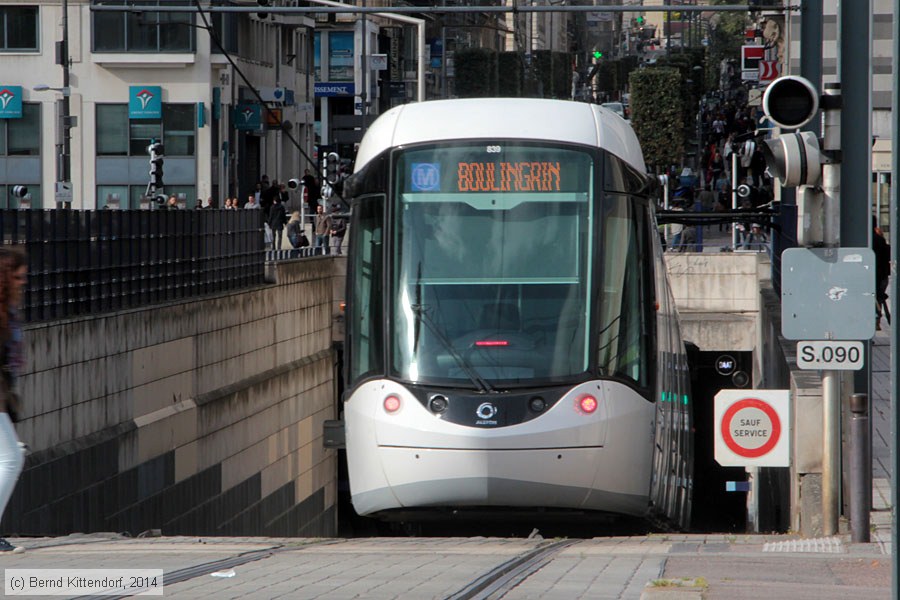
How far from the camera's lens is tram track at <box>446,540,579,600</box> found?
8617mm

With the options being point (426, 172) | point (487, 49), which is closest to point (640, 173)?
point (426, 172)

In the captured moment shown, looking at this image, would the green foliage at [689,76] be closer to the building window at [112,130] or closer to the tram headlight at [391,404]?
the building window at [112,130]

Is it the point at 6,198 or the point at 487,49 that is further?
the point at 487,49

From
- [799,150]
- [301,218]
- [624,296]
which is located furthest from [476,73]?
[799,150]

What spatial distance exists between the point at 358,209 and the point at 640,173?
8.21ft

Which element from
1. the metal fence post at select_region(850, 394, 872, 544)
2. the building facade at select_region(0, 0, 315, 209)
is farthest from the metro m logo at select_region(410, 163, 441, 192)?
the building facade at select_region(0, 0, 315, 209)

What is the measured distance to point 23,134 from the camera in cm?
5744

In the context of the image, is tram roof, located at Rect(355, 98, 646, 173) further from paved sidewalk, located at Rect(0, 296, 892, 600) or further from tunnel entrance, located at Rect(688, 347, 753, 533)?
tunnel entrance, located at Rect(688, 347, 753, 533)

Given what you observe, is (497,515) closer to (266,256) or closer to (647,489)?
(647,489)

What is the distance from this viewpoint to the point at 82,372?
53.7ft

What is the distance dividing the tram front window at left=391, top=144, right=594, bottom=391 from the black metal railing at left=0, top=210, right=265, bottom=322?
3.98 meters

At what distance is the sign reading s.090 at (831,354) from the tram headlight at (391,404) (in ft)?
11.3

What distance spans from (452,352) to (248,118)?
47.0 metres

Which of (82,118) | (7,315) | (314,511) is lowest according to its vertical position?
(314,511)
